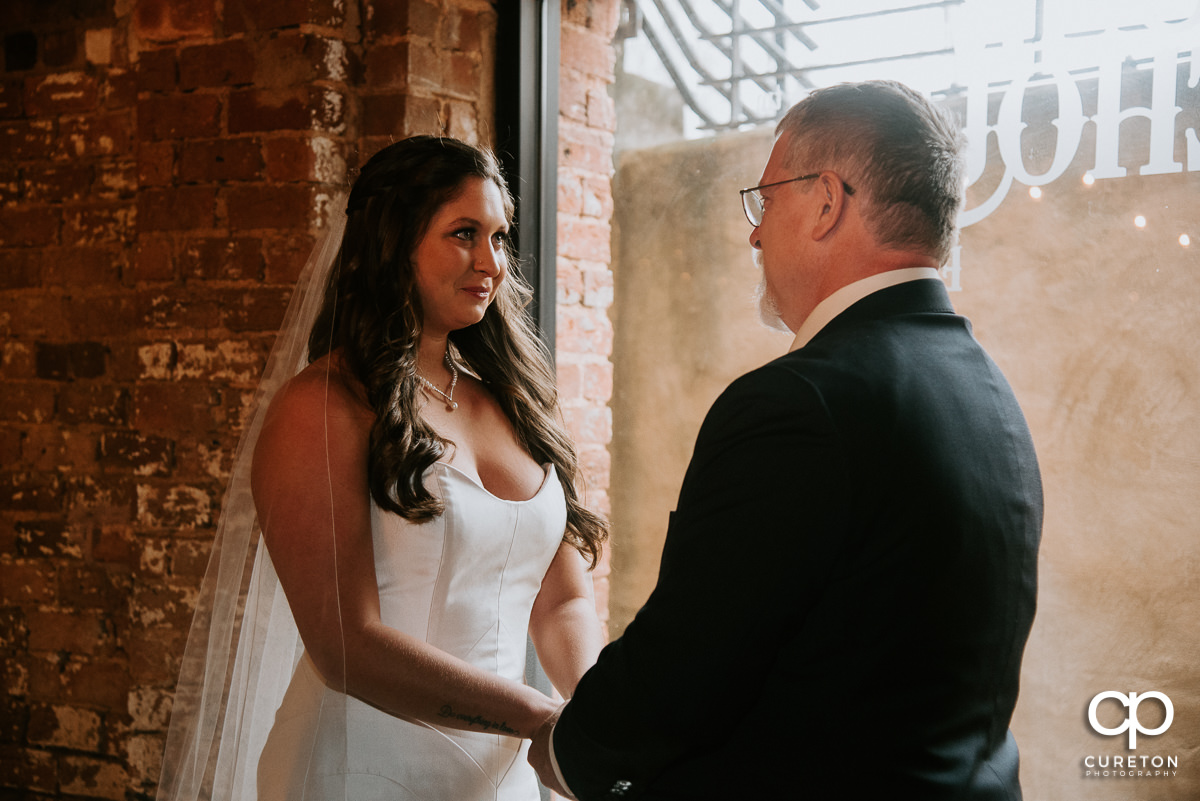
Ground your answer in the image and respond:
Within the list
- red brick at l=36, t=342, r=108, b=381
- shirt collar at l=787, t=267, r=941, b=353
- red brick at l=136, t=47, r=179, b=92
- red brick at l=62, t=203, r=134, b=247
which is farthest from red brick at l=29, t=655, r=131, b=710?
shirt collar at l=787, t=267, r=941, b=353

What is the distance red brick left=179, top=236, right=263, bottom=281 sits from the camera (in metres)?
2.26

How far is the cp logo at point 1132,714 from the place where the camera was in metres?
2.00

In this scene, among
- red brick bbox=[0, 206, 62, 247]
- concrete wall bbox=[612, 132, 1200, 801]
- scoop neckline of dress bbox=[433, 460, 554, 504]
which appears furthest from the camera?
red brick bbox=[0, 206, 62, 247]

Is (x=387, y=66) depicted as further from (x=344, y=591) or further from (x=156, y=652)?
(x=156, y=652)

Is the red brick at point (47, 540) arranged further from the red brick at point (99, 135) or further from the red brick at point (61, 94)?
the red brick at point (61, 94)

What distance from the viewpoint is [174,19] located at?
2344 mm

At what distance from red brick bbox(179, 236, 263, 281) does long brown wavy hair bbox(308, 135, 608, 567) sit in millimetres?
578

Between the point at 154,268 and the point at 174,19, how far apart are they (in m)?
0.58

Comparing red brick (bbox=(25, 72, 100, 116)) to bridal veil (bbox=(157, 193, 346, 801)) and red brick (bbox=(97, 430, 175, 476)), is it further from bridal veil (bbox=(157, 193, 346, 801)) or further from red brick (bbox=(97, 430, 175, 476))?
bridal veil (bbox=(157, 193, 346, 801))

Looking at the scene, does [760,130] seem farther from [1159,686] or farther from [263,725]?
[263,725]

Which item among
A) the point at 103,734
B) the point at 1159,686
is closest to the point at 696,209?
the point at 1159,686

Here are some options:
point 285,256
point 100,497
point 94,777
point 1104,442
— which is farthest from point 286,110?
point 1104,442

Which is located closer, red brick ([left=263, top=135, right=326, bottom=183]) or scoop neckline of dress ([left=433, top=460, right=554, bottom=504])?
scoop neckline of dress ([left=433, top=460, right=554, bottom=504])

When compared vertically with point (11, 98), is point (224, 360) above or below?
below
